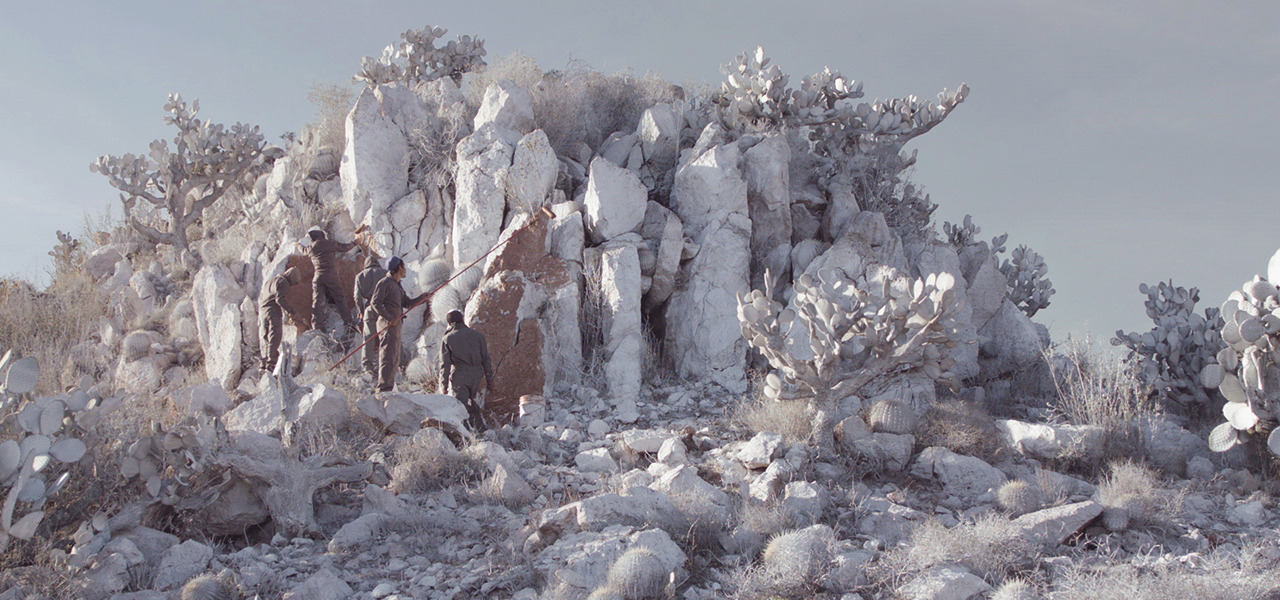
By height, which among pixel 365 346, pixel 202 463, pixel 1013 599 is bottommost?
pixel 1013 599

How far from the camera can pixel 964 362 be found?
11.4m

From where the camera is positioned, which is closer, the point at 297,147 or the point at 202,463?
the point at 202,463

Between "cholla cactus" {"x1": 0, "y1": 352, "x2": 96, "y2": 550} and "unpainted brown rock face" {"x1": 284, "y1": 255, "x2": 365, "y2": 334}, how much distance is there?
6071mm

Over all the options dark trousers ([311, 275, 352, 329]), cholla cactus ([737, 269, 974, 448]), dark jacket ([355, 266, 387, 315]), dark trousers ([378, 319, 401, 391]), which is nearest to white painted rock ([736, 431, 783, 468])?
cholla cactus ([737, 269, 974, 448])

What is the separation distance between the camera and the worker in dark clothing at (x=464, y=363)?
878 cm

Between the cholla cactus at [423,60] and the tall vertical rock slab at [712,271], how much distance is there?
25.2 feet

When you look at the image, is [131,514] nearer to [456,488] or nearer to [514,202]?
[456,488]

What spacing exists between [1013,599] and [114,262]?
17.6m

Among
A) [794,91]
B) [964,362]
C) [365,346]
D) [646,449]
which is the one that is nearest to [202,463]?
[646,449]

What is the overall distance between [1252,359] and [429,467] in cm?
732

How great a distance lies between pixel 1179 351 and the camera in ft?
31.6

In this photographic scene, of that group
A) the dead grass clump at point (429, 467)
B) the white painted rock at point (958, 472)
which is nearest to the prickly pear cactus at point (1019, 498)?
the white painted rock at point (958, 472)

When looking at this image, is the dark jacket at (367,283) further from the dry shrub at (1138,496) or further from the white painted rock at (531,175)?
the dry shrub at (1138,496)

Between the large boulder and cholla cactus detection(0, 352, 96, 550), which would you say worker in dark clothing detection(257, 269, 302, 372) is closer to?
the large boulder
